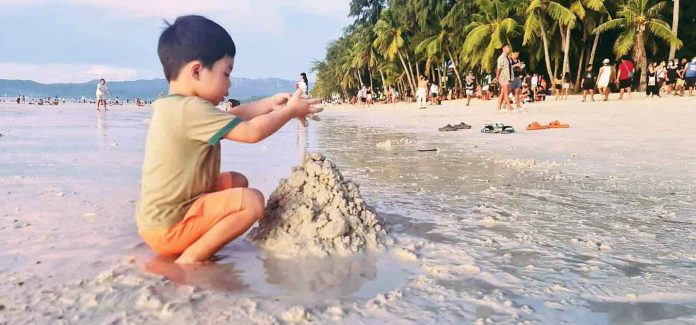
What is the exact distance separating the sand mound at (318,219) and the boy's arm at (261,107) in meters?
0.32

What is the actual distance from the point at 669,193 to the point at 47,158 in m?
5.52

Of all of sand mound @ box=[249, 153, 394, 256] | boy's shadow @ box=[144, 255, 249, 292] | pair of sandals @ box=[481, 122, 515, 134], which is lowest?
boy's shadow @ box=[144, 255, 249, 292]

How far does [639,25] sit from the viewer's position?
23953mm

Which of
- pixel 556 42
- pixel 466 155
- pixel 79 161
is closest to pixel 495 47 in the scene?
pixel 556 42

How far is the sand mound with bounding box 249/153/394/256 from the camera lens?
2.22 meters

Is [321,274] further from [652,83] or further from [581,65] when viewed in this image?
[581,65]

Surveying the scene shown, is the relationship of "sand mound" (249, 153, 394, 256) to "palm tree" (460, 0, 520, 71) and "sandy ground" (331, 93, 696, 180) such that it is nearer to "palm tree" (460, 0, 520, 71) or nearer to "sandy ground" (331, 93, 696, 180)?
"sandy ground" (331, 93, 696, 180)

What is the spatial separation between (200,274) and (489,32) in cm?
3043

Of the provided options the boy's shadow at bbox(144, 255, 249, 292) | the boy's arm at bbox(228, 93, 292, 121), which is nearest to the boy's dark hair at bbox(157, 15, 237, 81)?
the boy's arm at bbox(228, 93, 292, 121)

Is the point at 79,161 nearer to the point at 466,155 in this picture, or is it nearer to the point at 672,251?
the point at 466,155

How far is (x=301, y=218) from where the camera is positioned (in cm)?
231

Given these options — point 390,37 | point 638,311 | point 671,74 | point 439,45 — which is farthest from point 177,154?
point 390,37

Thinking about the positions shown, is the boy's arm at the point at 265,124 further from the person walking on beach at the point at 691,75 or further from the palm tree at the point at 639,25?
the palm tree at the point at 639,25

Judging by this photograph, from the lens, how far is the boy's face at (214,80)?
202 cm
